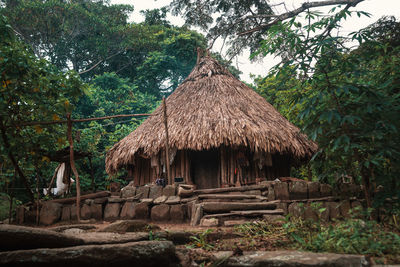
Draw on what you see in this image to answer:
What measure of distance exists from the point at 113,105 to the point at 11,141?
37.9 feet

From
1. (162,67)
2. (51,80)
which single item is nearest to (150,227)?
(51,80)

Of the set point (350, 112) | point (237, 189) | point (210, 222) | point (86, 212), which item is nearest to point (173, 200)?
point (237, 189)

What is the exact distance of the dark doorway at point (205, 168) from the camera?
897 centimetres

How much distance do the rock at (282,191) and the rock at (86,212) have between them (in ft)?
13.5

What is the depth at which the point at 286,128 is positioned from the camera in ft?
28.0

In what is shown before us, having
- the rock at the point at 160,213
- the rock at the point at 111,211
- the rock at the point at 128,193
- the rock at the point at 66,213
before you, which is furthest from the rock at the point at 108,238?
the rock at the point at 66,213

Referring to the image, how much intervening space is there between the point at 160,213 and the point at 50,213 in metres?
2.48

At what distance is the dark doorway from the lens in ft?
29.4

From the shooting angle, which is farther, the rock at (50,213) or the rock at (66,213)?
the rock at (66,213)

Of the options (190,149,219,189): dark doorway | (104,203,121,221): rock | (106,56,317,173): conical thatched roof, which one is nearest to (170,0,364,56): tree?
(106,56,317,173): conical thatched roof

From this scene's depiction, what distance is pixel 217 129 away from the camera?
24.7 feet

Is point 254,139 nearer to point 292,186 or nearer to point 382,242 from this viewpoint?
point 292,186

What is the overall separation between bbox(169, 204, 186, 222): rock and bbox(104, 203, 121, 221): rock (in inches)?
56.2

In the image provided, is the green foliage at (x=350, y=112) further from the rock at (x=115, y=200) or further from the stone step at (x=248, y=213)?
the rock at (x=115, y=200)
